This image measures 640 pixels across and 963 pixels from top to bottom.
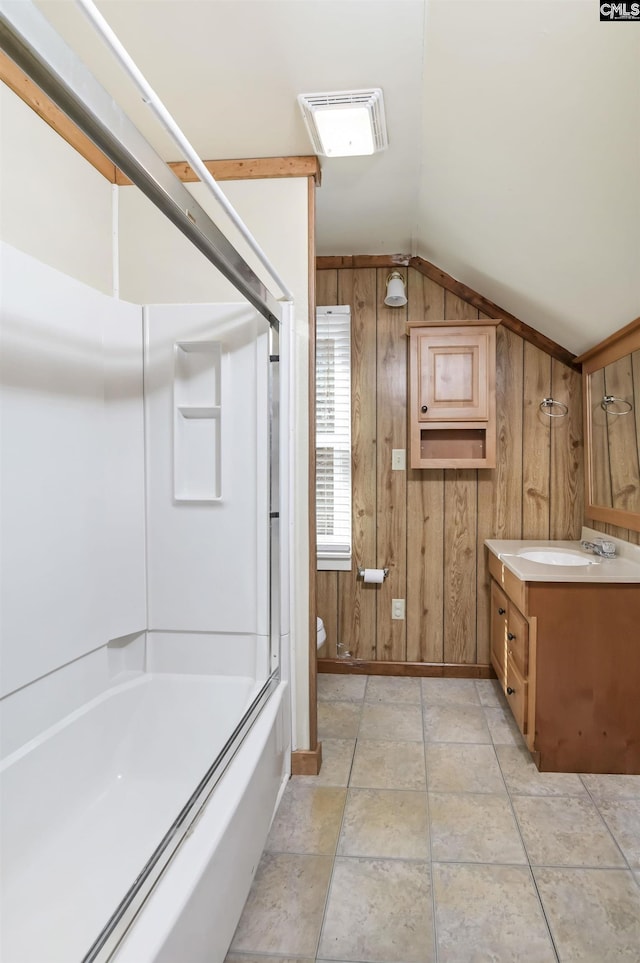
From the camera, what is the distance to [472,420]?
2996mm

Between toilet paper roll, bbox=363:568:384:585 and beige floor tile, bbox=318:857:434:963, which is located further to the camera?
toilet paper roll, bbox=363:568:384:585

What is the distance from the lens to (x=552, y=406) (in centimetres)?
309

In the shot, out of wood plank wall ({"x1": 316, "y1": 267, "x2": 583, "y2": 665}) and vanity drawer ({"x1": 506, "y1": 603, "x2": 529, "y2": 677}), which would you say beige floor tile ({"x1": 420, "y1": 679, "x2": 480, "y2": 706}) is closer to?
wood plank wall ({"x1": 316, "y1": 267, "x2": 583, "y2": 665})

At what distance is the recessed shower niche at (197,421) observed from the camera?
6.77ft

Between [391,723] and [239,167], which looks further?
[391,723]

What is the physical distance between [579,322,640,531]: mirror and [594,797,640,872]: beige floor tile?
3.56ft

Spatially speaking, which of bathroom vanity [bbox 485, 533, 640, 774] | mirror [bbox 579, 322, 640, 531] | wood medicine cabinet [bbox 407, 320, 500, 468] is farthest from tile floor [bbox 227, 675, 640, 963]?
wood medicine cabinet [bbox 407, 320, 500, 468]

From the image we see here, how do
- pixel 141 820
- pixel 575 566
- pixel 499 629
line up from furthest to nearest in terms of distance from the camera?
pixel 499 629
pixel 575 566
pixel 141 820

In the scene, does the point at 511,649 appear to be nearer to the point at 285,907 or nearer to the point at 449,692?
the point at 449,692

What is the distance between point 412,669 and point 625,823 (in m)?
1.41

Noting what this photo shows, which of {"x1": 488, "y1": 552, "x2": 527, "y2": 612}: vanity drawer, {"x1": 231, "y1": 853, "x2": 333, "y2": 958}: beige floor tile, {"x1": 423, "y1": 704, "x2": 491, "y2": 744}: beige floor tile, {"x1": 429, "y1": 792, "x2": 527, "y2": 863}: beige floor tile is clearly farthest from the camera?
{"x1": 423, "y1": 704, "x2": 491, "y2": 744}: beige floor tile

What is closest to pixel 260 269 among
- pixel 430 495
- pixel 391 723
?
pixel 430 495

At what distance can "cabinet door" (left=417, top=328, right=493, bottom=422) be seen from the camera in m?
2.97

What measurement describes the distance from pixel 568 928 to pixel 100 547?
1785mm
